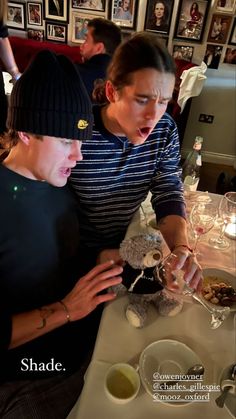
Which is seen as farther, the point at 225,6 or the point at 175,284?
the point at 225,6

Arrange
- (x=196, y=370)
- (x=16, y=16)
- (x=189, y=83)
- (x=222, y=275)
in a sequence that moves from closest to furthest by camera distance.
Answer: (x=196, y=370), (x=222, y=275), (x=189, y=83), (x=16, y=16)

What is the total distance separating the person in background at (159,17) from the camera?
2.87 metres

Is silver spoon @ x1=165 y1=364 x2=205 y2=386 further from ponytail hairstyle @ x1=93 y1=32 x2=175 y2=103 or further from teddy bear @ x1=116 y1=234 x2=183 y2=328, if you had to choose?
ponytail hairstyle @ x1=93 y1=32 x2=175 y2=103

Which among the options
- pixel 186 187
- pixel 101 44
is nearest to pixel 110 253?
pixel 186 187

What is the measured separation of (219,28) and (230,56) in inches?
9.9

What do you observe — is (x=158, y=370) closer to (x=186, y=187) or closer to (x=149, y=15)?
A: (x=186, y=187)

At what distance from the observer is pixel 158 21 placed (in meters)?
2.94

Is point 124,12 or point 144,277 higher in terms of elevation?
point 124,12

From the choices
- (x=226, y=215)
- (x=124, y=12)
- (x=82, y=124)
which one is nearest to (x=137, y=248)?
(x=82, y=124)

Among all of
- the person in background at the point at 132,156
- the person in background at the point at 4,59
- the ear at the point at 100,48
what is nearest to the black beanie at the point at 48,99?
the person in background at the point at 132,156

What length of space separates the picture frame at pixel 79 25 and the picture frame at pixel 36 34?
1.04 ft

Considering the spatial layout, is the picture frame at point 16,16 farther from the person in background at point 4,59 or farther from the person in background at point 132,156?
A: the person in background at point 132,156

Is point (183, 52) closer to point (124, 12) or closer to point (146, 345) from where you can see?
point (124, 12)

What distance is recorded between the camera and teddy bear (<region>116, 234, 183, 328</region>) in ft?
2.93
